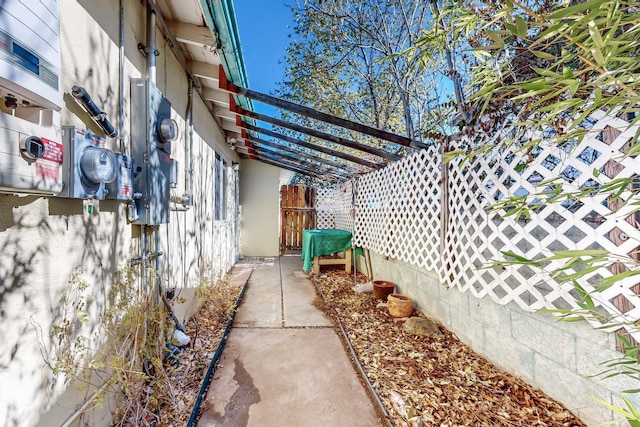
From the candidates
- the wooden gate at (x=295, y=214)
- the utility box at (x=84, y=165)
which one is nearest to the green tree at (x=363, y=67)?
the wooden gate at (x=295, y=214)

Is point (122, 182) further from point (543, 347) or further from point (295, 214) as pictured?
point (295, 214)

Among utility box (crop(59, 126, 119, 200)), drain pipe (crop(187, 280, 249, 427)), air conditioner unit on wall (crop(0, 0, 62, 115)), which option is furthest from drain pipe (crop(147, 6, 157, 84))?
drain pipe (crop(187, 280, 249, 427))

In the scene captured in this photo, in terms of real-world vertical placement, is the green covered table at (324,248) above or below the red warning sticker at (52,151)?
below

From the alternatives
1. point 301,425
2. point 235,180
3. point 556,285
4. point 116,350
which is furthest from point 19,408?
point 235,180

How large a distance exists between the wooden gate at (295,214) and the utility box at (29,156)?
24.0 ft

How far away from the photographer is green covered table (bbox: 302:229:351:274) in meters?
5.55

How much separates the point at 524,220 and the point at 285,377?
2379mm

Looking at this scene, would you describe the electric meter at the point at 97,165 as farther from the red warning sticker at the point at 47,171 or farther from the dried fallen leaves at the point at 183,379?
the dried fallen leaves at the point at 183,379

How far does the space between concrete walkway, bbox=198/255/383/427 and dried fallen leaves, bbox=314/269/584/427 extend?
0.22 metres

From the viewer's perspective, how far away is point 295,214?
8.43 m

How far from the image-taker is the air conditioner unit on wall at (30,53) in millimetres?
774

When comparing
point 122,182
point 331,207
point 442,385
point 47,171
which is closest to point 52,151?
point 47,171

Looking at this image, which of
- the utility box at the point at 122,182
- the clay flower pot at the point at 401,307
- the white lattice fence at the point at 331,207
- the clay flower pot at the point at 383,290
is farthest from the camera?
the white lattice fence at the point at 331,207

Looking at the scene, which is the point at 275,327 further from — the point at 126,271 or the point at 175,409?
the point at 126,271
